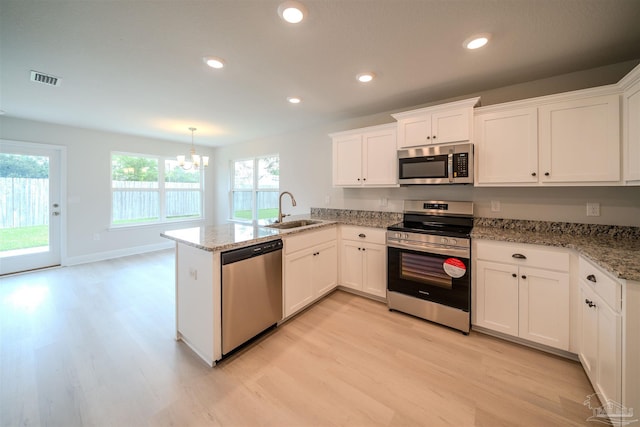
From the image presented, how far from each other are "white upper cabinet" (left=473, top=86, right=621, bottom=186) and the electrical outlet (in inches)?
14.1

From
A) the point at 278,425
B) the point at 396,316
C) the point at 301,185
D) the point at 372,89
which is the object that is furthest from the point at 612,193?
the point at 301,185

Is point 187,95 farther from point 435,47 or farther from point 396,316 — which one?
point 396,316

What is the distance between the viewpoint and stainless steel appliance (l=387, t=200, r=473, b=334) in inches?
87.3

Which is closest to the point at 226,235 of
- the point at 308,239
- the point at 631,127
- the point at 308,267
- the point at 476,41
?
the point at 308,239

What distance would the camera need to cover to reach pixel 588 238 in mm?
2027

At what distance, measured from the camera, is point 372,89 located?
8.63 ft

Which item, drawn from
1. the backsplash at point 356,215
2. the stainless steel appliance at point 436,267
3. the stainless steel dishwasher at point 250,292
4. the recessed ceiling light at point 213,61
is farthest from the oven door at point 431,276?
the recessed ceiling light at point 213,61

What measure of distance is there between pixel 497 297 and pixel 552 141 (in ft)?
4.74

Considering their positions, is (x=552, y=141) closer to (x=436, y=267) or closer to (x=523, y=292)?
(x=523, y=292)

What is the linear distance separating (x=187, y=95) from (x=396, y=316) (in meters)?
3.48

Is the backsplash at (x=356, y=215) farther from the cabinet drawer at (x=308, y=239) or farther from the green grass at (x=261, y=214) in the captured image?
the green grass at (x=261, y=214)

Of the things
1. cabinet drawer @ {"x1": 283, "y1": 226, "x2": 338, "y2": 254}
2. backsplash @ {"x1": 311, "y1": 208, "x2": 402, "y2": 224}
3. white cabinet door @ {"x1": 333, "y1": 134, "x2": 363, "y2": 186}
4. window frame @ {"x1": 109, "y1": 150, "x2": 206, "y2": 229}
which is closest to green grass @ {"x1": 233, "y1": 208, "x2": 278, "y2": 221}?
window frame @ {"x1": 109, "y1": 150, "x2": 206, "y2": 229}

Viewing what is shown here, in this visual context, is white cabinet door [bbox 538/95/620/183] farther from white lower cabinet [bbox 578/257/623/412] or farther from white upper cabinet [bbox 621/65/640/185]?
white lower cabinet [bbox 578/257/623/412]

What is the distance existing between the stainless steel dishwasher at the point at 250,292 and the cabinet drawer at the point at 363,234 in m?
1.06
